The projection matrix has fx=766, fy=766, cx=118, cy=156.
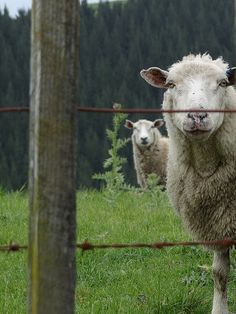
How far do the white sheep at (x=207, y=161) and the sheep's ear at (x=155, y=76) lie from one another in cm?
25

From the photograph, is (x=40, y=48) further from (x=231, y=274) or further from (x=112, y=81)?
(x=112, y=81)

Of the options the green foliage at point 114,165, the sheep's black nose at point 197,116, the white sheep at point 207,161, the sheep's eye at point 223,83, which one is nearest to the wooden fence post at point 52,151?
the sheep's black nose at point 197,116

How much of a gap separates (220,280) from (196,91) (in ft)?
4.01

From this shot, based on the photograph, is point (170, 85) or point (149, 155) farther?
point (149, 155)

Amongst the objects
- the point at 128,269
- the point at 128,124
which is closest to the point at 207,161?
the point at 128,269

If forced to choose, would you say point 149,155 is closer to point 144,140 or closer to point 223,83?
point 144,140

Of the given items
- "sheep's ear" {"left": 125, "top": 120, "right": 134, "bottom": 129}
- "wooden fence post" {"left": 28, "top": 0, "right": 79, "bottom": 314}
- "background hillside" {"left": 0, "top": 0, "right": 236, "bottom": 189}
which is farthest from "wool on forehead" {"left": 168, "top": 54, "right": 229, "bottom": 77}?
"background hillside" {"left": 0, "top": 0, "right": 236, "bottom": 189}

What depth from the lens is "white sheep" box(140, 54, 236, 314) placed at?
4.73 metres

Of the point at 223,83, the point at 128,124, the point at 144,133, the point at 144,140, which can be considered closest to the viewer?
the point at 223,83

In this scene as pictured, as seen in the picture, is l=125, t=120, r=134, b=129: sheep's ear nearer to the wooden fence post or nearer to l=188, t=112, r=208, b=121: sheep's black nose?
l=188, t=112, r=208, b=121: sheep's black nose

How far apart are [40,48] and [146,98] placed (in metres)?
79.5

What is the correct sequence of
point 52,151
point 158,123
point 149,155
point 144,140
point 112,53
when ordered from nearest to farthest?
point 52,151 → point 149,155 → point 144,140 → point 158,123 → point 112,53

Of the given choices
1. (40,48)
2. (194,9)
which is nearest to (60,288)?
(40,48)

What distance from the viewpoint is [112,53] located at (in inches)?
3669
